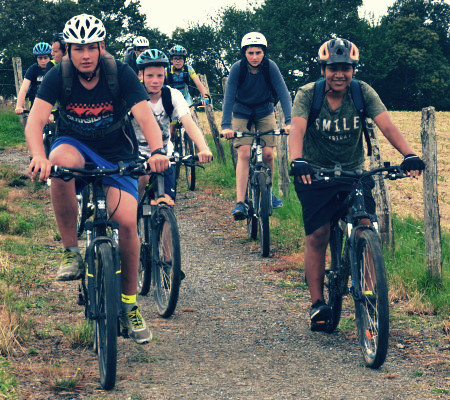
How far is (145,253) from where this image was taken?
7246mm

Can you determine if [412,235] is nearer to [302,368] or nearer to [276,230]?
[276,230]

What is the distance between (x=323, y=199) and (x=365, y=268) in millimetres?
703

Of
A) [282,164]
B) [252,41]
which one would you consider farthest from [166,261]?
[282,164]

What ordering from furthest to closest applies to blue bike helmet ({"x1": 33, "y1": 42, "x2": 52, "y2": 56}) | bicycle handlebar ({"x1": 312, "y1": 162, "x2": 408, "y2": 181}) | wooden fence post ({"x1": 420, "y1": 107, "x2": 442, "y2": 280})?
1. blue bike helmet ({"x1": 33, "y1": 42, "x2": 52, "y2": 56})
2. wooden fence post ({"x1": 420, "y1": 107, "x2": 442, "y2": 280})
3. bicycle handlebar ({"x1": 312, "y1": 162, "x2": 408, "y2": 181})

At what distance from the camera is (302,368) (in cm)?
539

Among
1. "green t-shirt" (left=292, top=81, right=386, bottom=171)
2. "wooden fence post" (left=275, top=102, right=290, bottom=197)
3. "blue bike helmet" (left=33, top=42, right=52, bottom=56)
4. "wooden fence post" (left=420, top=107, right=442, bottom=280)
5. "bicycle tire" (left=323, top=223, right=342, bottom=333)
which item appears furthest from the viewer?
"wooden fence post" (left=275, top=102, right=290, bottom=197)

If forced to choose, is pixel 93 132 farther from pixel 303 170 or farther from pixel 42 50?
pixel 42 50

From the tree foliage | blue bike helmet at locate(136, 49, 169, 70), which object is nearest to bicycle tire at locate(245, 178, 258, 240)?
blue bike helmet at locate(136, 49, 169, 70)

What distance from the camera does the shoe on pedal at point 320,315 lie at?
5984 mm

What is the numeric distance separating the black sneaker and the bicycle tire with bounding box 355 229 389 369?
0.45 m

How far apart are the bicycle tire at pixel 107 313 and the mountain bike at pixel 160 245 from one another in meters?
1.41

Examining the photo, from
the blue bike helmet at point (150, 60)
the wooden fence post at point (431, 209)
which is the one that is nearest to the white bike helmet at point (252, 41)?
the blue bike helmet at point (150, 60)

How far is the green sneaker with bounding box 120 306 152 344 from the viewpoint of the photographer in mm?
5426

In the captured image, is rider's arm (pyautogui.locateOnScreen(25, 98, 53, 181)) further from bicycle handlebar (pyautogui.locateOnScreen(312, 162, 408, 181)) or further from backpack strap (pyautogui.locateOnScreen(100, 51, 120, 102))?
bicycle handlebar (pyautogui.locateOnScreen(312, 162, 408, 181))
